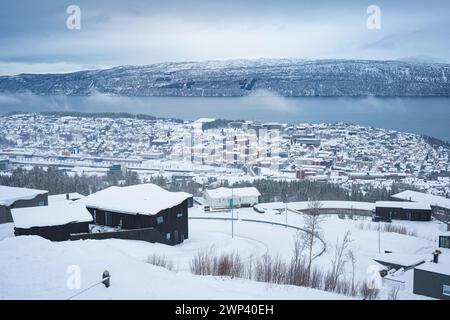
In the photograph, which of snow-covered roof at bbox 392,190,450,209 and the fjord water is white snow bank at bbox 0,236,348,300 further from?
the fjord water

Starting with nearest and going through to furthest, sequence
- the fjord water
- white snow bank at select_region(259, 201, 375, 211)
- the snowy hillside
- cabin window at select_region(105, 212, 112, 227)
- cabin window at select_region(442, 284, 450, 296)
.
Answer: cabin window at select_region(442, 284, 450, 296) → cabin window at select_region(105, 212, 112, 227) → white snow bank at select_region(259, 201, 375, 211) → the snowy hillside → the fjord water

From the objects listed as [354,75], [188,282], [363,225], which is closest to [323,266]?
[188,282]

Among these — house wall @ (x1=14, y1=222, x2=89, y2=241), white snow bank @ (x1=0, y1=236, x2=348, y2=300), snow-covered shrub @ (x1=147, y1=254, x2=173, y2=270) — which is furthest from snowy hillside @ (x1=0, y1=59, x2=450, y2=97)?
white snow bank @ (x1=0, y1=236, x2=348, y2=300)

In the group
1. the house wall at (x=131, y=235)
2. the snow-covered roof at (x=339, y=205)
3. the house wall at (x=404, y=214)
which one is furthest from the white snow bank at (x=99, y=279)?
the snow-covered roof at (x=339, y=205)

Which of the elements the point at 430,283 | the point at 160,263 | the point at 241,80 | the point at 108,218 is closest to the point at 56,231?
the point at 108,218

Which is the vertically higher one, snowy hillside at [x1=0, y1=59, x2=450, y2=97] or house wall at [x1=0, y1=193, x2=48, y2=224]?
snowy hillside at [x1=0, y1=59, x2=450, y2=97]

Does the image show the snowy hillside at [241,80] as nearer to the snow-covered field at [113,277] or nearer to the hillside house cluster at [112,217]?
the hillside house cluster at [112,217]

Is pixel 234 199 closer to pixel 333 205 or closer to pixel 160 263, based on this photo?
pixel 333 205

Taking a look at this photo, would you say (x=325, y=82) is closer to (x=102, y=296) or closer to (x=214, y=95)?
(x=214, y=95)
